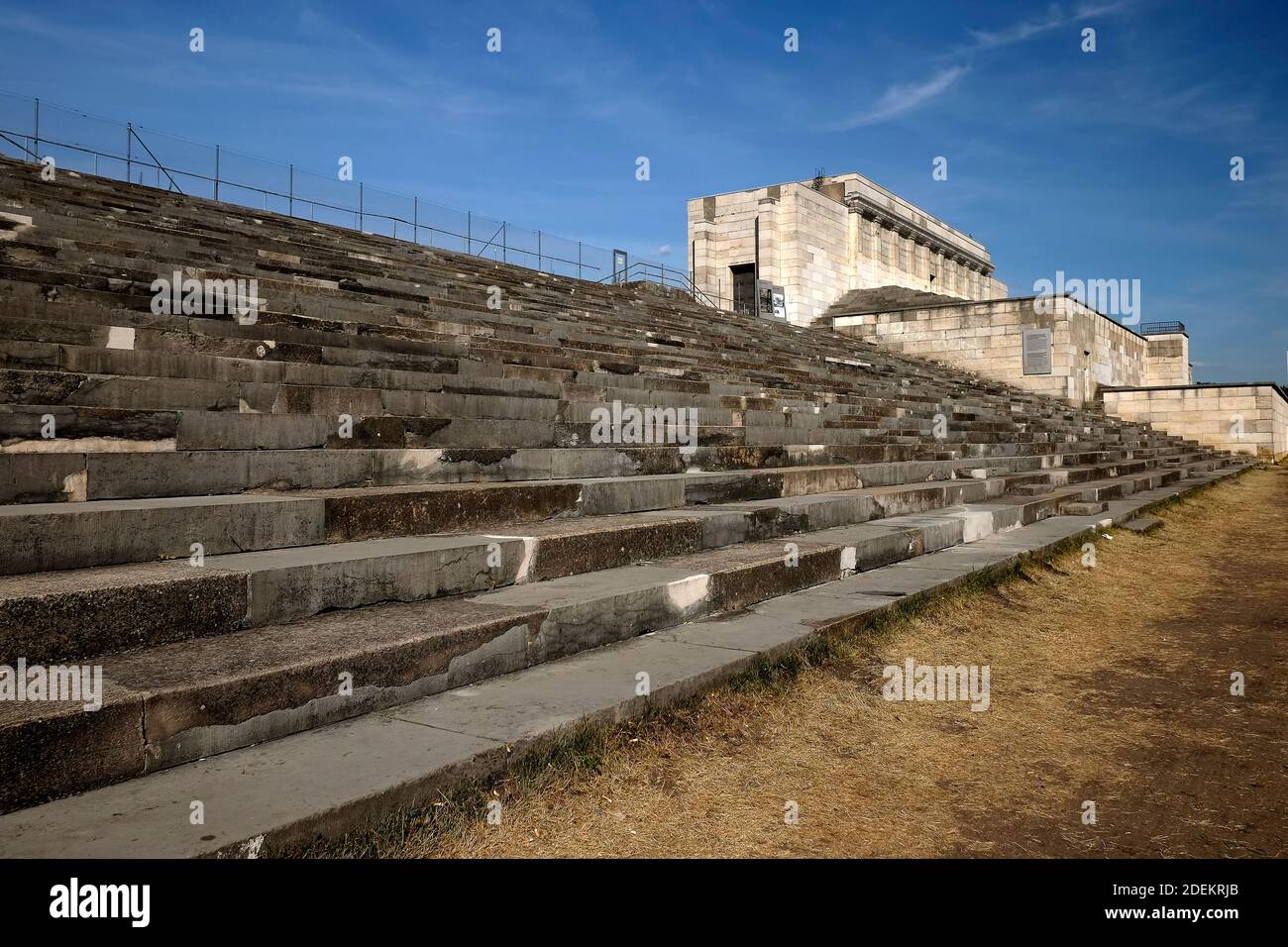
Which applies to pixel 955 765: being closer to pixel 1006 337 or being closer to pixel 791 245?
pixel 1006 337

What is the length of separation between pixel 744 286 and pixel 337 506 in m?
26.5

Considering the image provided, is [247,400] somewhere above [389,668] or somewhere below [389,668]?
above

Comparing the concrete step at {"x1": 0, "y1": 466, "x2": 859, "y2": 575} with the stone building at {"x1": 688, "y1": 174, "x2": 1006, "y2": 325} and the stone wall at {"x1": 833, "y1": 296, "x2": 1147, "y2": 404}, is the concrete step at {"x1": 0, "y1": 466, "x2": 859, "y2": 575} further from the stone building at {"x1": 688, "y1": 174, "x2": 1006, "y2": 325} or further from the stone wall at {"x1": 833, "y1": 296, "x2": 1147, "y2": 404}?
the stone building at {"x1": 688, "y1": 174, "x2": 1006, "y2": 325}

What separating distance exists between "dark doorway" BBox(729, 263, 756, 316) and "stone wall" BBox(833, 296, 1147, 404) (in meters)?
3.71

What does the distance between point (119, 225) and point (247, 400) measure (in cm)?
538

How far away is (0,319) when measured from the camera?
483cm

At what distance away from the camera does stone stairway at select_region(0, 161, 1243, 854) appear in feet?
8.27

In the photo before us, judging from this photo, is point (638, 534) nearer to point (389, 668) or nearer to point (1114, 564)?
point (389, 668)

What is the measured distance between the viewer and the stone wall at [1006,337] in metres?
22.9

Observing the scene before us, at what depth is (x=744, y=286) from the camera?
29.0 meters

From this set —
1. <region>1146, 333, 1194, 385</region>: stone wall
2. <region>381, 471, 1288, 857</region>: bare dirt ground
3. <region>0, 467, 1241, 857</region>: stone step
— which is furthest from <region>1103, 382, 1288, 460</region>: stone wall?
<region>0, 467, 1241, 857</region>: stone step

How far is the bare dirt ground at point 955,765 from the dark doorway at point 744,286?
2434 centimetres
